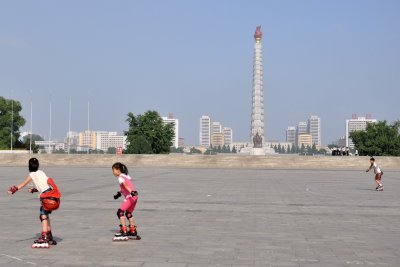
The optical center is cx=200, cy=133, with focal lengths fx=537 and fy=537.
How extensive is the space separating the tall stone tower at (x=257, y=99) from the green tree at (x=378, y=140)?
3044cm

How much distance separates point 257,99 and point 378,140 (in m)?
36.0

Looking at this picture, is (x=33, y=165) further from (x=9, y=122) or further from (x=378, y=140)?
(x=378, y=140)

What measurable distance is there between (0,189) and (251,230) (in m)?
A: 13.8

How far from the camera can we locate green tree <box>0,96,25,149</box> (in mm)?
88000

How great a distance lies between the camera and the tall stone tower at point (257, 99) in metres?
81.6

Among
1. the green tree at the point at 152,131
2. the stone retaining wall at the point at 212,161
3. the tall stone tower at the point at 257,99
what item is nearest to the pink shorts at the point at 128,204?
the stone retaining wall at the point at 212,161

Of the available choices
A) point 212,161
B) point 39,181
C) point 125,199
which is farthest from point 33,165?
point 212,161

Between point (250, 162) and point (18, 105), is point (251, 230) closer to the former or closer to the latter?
point (250, 162)

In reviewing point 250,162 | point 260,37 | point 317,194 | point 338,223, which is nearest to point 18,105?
point 260,37

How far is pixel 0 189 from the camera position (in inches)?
828

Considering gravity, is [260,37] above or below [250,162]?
above

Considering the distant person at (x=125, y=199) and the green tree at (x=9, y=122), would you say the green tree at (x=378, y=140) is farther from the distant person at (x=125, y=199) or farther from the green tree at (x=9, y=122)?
the distant person at (x=125, y=199)

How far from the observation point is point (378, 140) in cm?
10619

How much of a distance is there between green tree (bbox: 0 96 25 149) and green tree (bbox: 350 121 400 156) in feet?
215
